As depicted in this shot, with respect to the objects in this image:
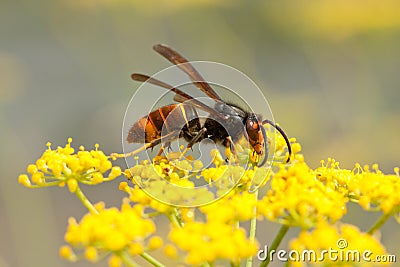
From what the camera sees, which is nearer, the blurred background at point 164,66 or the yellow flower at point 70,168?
the yellow flower at point 70,168

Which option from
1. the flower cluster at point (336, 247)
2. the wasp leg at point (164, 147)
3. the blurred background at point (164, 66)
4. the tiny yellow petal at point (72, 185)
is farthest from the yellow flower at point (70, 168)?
the blurred background at point (164, 66)

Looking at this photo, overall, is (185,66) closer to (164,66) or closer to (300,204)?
(300,204)

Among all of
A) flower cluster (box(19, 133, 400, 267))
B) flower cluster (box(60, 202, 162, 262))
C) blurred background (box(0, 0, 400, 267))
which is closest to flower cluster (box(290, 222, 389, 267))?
flower cluster (box(19, 133, 400, 267))

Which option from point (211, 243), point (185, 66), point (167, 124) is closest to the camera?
point (211, 243)

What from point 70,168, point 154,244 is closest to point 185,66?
point 70,168

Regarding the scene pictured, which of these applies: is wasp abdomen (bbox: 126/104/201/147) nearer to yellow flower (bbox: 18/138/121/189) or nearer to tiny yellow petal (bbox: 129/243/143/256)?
yellow flower (bbox: 18/138/121/189)

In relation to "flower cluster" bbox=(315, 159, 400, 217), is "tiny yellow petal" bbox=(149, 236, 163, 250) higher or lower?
lower

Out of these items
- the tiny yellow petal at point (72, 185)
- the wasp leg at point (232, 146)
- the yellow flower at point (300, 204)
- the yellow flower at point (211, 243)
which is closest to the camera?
the yellow flower at point (211, 243)

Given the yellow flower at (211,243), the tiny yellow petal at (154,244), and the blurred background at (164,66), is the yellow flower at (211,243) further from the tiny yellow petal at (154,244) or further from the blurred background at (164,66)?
the blurred background at (164,66)
